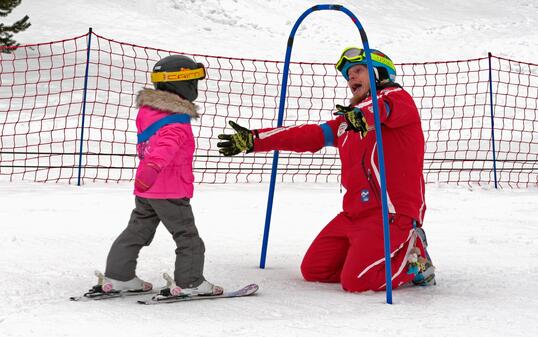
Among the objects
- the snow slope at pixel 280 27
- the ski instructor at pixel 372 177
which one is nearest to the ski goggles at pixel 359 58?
the ski instructor at pixel 372 177

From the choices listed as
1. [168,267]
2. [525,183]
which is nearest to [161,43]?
[525,183]

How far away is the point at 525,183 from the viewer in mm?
10734

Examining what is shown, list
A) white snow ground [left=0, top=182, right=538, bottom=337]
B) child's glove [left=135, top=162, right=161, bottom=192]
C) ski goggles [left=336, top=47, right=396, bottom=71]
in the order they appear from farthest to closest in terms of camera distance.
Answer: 1. ski goggles [left=336, top=47, right=396, bottom=71]
2. child's glove [left=135, top=162, right=161, bottom=192]
3. white snow ground [left=0, top=182, right=538, bottom=337]

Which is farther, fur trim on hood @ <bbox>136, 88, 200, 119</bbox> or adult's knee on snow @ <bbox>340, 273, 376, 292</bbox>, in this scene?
adult's knee on snow @ <bbox>340, 273, 376, 292</bbox>

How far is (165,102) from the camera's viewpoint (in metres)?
4.06

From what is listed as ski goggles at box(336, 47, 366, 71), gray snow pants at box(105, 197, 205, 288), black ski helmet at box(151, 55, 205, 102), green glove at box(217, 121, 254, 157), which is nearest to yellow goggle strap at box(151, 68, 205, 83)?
black ski helmet at box(151, 55, 205, 102)

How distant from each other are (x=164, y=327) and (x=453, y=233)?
11.7 ft

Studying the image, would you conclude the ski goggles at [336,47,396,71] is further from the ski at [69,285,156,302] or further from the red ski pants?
the ski at [69,285,156,302]

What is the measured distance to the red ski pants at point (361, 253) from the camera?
14.8 ft

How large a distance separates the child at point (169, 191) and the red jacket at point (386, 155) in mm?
583

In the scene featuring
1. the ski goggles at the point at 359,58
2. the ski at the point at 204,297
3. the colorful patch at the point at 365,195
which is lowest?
the ski at the point at 204,297

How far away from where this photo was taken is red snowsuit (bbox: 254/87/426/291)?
451 centimetres

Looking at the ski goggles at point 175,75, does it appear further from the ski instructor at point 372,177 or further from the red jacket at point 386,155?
the red jacket at point 386,155

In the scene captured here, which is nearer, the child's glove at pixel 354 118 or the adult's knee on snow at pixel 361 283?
the child's glove at pixel 354 118
